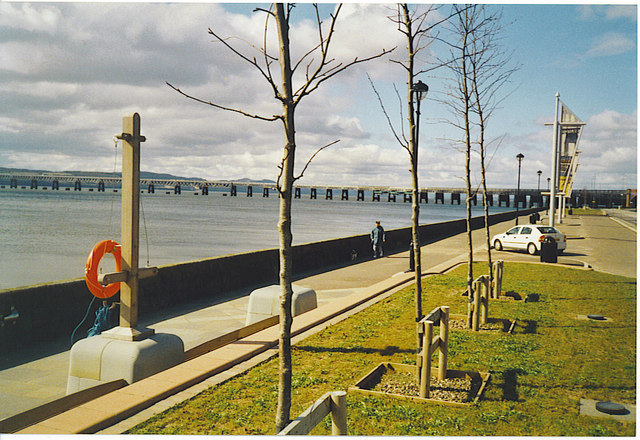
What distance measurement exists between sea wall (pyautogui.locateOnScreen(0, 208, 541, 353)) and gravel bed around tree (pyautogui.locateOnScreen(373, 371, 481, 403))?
21.5 feet

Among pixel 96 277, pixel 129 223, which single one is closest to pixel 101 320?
pixel 96 277

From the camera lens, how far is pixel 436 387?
6320mm

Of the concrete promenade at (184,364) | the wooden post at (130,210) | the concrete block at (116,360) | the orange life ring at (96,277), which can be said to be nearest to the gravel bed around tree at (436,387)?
the concrete promenade at (184,364)

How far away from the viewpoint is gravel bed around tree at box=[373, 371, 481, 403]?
19.9 feet

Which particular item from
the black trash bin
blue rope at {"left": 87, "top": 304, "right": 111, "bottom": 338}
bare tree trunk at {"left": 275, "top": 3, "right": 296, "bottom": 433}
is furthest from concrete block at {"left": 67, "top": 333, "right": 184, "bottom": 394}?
the black trash bin

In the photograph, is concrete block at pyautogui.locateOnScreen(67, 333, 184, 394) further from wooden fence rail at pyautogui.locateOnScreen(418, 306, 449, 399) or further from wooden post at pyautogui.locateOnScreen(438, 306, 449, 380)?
wooden post at pyautogui.locateOnScreen(438, 306, 449, 380)

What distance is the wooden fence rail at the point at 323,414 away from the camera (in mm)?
3191

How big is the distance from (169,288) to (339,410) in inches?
416

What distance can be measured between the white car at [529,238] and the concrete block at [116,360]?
21.0 m

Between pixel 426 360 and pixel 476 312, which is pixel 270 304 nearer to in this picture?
pixel 476 312

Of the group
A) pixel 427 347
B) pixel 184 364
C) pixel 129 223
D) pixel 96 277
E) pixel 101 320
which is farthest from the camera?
pixel 101 320

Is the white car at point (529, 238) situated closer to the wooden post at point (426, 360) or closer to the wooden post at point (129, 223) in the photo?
the wooden post at point (426, 360)

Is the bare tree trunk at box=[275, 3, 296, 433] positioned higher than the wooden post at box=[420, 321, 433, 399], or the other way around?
the bare tree trunk at box=[275, 3, 296, 433]

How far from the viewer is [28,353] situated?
912cm
